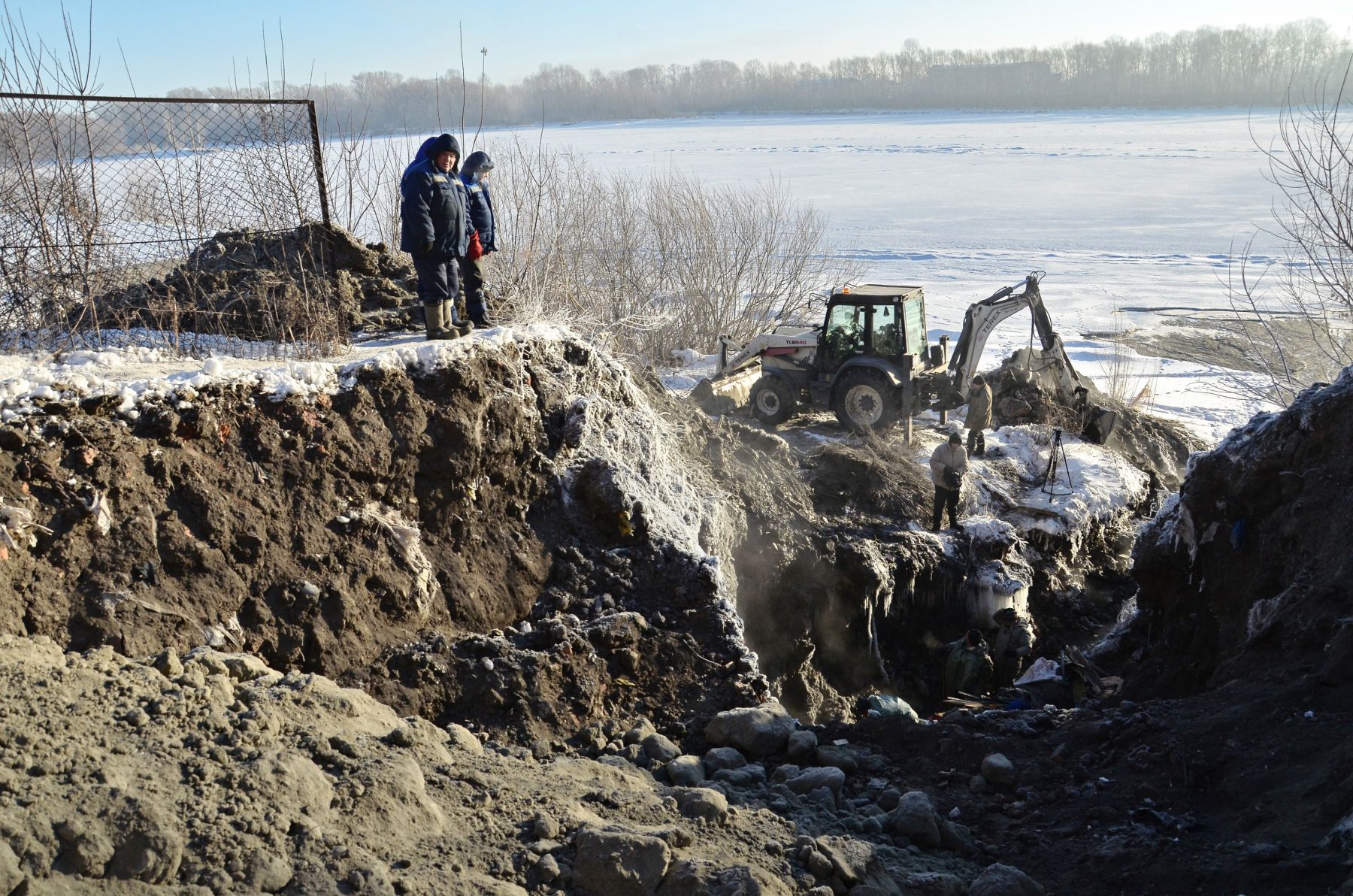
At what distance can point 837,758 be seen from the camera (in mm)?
6539

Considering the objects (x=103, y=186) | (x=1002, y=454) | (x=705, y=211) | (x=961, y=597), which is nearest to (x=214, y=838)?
(x=103, y=186)

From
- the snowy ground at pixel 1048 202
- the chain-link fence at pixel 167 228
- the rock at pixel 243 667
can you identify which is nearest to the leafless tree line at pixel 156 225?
the chain-link fence at pixel 167 228

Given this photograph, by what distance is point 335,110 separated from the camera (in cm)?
1219

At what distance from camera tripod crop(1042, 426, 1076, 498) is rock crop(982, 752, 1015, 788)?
7685 millimetres

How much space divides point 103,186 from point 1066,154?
2449 inches

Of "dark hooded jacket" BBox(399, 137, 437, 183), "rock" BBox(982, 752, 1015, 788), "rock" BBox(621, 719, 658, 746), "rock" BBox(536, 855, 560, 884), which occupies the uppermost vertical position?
"dark hooded jacket" BBox(399, 137, 437, 183)

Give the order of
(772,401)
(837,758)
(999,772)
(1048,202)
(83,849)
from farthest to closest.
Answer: (1048,202) < (772,401) < (837,758) < (999,772) < (83,849)

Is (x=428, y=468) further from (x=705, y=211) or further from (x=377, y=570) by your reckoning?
(x=705, y=211)

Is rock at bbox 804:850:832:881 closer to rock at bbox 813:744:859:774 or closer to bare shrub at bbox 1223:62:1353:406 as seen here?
rock at bbox 813:744:859:774

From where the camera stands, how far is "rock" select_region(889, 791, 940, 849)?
5508 millimetres

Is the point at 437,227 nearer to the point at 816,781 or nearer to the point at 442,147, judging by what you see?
the point at 442,147

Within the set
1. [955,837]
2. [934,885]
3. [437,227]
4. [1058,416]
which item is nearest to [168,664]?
[934,885]

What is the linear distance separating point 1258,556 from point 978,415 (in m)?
6.29

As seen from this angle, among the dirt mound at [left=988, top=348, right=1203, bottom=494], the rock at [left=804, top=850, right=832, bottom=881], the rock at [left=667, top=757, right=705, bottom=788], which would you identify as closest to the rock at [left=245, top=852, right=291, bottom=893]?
the rock at [left=804, top=850, right=832, bottom=881]
